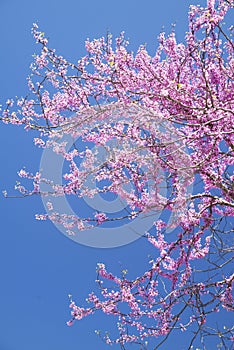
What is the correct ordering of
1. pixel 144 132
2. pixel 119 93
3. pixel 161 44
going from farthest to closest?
1. pixel 161 44
2. pixel 119 93
3. pixel 144 132

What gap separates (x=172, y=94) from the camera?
15.2 feet

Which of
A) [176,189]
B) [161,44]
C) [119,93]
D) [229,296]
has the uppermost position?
[161,44]

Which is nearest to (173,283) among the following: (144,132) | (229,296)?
(229,296)

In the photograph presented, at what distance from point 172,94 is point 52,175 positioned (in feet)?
5.40

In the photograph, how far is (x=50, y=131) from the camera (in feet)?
16.5

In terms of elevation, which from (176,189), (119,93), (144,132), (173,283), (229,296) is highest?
(119,93)

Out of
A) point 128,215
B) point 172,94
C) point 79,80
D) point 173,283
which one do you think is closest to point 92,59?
point 79,80

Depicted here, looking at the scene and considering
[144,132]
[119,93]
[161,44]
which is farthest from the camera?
[161,44]

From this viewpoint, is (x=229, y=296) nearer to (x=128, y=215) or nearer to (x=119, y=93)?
(x=128, y=215)

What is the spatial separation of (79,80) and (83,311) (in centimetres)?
239

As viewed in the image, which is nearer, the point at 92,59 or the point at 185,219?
the point at 185,219

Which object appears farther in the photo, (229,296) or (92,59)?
(92,59)

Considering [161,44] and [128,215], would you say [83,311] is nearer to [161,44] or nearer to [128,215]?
[128,215]

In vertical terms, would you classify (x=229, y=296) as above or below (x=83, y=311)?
below
